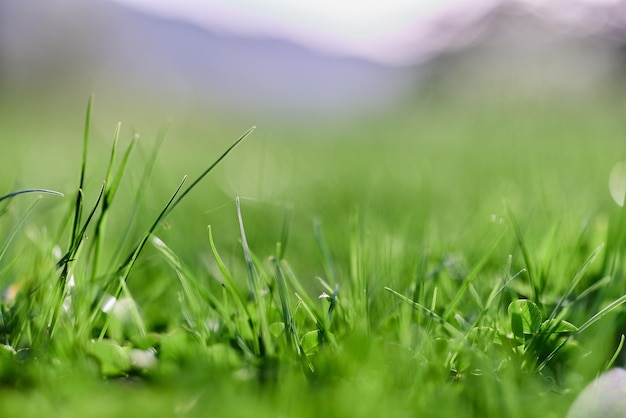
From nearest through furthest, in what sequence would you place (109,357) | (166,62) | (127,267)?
(109,357) → (127,267) → (166,62)

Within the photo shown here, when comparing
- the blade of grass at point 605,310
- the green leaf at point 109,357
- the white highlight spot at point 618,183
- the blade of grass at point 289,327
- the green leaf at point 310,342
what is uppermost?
the white highlight spot at point 618,183

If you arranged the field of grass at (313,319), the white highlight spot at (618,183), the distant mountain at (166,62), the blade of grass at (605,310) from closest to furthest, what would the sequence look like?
1. the field of grass at (313,319)
2. the blade of grass at (605,310)
3. the white highlight spot at (618,183)
4. the distant mountain at (166,62)

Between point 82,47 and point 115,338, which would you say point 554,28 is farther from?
point 82,47

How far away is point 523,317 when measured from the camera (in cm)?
97

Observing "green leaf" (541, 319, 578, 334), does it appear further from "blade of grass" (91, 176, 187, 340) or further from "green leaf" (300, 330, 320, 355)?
"blade of grass" (91, 176, 187, 340)

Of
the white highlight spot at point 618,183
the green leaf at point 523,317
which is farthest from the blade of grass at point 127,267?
the white highlight spot at point 618,183

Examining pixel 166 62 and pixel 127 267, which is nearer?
pixel 127 267

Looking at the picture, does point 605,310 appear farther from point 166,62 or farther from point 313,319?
point 166,62

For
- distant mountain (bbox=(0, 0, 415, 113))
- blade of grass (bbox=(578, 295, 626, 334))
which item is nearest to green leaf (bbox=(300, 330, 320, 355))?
blade of grass (bbox=(578, 295, 626, 334))

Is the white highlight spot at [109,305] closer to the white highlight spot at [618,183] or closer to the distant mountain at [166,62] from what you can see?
the white highlight spot at [618,183]

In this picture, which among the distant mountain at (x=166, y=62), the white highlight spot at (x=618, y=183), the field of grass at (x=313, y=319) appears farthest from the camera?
the distant mountain at (x=166, y=62)

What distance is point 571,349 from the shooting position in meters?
0.95

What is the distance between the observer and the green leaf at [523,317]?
3.14 ft

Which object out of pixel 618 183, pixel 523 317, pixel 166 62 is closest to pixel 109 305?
pixel 523 317
